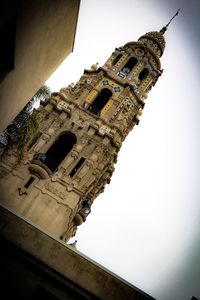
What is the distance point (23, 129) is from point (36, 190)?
14.0 feet

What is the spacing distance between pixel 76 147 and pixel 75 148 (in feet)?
Answer: 0.38

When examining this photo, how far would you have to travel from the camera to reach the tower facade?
20.7 meters

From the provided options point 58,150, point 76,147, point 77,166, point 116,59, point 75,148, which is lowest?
point 77,166

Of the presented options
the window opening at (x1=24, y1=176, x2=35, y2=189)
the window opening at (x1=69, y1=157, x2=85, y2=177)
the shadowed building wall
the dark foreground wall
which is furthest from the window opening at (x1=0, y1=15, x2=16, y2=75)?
the window opening at (x1=69, y1=157, x2=85, y2=177)

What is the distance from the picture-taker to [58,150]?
23.9 m

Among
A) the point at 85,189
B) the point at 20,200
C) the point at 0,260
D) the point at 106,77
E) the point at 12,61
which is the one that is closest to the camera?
the point at 0,260

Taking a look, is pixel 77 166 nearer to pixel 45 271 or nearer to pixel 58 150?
pixel 58 150

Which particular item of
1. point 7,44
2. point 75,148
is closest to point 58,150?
point 75,148

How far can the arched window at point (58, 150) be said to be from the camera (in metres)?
22.4

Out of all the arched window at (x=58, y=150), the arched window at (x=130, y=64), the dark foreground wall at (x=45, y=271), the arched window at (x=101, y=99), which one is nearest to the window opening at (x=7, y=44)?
the dark foreground wall at (x=45, y=271)

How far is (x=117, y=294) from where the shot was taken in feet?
26.4

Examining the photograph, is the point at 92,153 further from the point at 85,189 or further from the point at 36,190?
the point at 36,190

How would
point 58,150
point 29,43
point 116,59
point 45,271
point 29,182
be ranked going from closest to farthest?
point 45,271
point 29,43
point 29,182
point 58,150
point 116,59

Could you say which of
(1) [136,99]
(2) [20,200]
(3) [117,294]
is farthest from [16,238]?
(1) [136,99]
